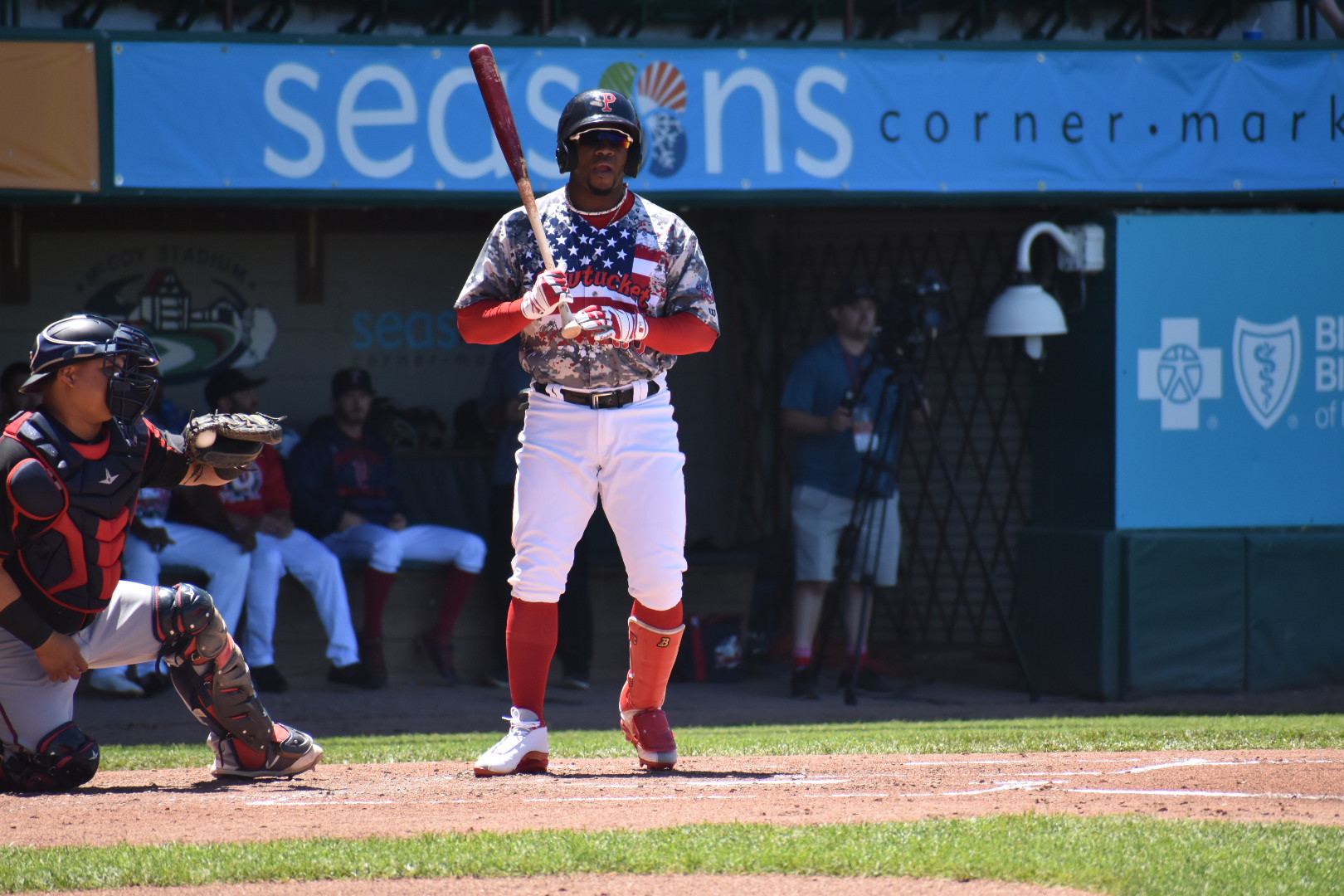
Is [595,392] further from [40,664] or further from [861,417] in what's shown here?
[861,417]

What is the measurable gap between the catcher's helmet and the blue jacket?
13.5 ft

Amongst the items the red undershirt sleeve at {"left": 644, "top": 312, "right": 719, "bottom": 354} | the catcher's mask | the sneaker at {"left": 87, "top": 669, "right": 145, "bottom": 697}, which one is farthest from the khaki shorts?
the catcher's mask

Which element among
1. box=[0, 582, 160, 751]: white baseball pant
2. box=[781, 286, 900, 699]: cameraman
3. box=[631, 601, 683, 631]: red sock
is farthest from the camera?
box=[781, 286, 900, 699]: cameraman

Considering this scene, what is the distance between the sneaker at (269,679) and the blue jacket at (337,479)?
890 mm

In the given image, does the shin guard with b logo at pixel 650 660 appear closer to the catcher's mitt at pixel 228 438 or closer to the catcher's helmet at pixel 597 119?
the catcher's mitt at pixel 228 438

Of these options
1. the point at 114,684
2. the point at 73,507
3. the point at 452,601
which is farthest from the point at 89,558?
the point at 452,601

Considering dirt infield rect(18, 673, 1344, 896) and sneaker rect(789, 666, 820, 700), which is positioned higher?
dirt infield rect(18, 673, 1344, 896)

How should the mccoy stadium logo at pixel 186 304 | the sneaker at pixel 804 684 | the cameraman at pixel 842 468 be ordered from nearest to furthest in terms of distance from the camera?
the sneaker at pixel 804 684, the cameraman at pixel 842 468, the mccoy stadium logo at pixel 186 304

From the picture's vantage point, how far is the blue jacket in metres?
8.09

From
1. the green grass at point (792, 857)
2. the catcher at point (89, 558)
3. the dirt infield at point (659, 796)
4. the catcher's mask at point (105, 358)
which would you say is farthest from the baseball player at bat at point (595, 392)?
the green grass at point (792, 857)

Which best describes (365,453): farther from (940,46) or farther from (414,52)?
(940,46)

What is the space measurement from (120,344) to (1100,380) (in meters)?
5.32

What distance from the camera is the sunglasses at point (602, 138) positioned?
4.33m

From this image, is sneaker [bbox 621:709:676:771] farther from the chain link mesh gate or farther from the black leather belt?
the chain link mesh gate
